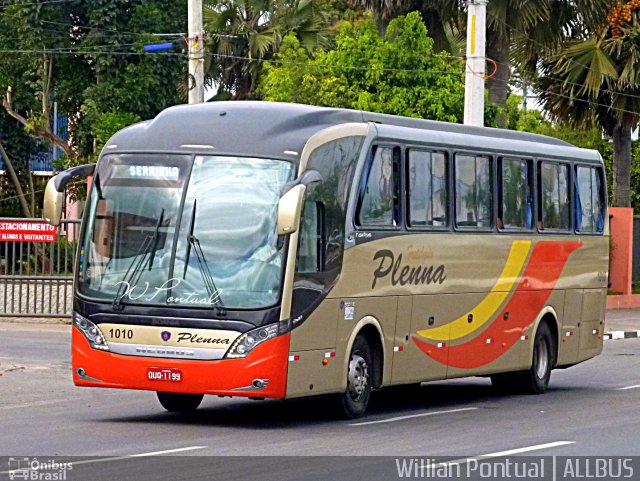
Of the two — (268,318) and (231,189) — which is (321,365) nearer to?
(268,318)

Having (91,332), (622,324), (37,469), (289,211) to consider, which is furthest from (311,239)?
(622,324)

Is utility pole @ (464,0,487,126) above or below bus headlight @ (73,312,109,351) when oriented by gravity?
above

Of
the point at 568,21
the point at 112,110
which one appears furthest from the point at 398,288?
the point at 112,110

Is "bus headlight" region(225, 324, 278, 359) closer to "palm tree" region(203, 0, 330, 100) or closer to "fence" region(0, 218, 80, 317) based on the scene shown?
"fence" region(0, 218, 80, 317)

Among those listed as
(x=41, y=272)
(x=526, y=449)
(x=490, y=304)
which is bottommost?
(x=526, y=449)

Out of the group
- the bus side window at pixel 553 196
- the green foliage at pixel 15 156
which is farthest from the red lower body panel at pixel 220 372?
the green foliage at pixel 15 156

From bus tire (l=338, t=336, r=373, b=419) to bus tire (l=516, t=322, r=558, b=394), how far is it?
14.9ft

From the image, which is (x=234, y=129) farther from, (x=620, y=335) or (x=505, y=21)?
(x=505, y=21)

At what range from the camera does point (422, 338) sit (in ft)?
54.0

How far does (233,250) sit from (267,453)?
2.42 m

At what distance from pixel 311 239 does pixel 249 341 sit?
1.26 m

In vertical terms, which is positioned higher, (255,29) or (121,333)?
(255,29)

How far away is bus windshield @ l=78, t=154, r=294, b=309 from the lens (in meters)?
13.8

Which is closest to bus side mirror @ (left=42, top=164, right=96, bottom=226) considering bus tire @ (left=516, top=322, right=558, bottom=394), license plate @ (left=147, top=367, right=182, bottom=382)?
license plate @ (left=147, top=367, right=182, bottom=382)
